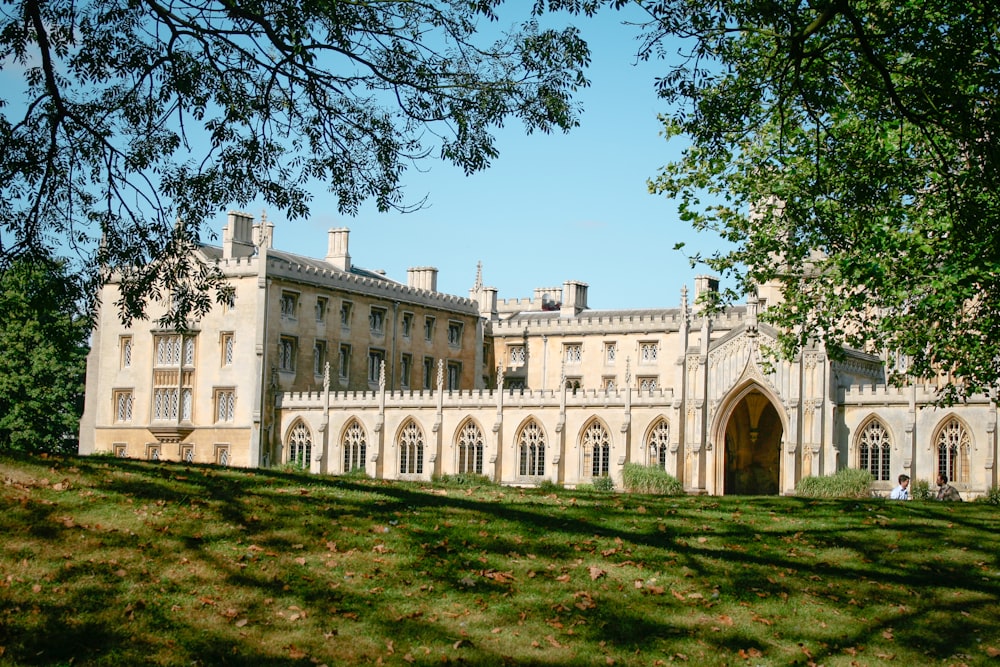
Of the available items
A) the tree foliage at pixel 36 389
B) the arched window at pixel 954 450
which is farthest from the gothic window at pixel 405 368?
the arched window at pixel 954 450

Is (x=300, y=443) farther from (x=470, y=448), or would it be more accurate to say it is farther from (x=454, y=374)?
(x=454, y=374)

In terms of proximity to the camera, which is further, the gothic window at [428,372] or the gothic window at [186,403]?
the gothic window at [428,372]

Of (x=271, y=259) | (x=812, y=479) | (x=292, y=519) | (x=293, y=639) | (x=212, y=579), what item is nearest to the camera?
(x=293, y=639)

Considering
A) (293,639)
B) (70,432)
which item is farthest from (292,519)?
(70,432)

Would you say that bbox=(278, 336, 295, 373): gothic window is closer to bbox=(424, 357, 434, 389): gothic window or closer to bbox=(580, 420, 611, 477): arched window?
bbox=(424, 357, 434, 389): gothic window

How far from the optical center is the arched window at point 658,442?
1834 inches

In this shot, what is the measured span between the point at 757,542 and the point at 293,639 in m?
6.54

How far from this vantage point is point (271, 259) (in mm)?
52531

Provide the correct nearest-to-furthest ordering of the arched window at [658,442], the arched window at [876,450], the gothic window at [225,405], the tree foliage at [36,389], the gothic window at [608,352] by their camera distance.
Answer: the arched window at [876,450] < the arched window at [658,442] < the gothic window at [225,405] < the tree foliage at [36,389] < the gothic window at [608,352]

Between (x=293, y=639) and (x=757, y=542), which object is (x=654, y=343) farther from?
(x=293, y=639)

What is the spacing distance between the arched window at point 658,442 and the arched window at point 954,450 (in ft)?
33.0

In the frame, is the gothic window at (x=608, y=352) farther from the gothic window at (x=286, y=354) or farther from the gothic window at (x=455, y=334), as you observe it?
the gothic window at (x=286, y=354)

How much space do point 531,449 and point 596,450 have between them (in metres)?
2.95

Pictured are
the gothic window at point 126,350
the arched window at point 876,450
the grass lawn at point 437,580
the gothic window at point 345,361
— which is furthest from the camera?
the gothic window at point 126,350
